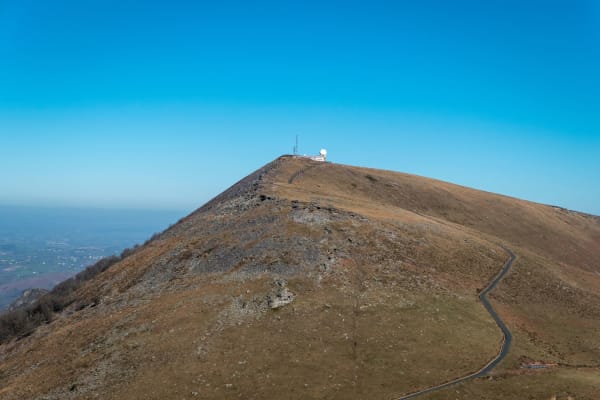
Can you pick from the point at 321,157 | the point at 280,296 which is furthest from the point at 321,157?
the point at 280,296

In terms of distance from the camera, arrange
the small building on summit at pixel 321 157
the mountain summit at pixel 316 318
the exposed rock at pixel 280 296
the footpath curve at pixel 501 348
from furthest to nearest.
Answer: the small building on summit at pixel 321 157 < the exposed rock at pixel 280 296 < the mountain summit at pixel 316 318 < the footpath curve at pixel 501 348

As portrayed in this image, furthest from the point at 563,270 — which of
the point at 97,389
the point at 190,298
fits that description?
the point at 97,389

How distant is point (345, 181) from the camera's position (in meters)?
137

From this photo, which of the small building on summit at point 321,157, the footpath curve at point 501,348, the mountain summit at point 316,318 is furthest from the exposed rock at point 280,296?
the small building on summit at point 321,157

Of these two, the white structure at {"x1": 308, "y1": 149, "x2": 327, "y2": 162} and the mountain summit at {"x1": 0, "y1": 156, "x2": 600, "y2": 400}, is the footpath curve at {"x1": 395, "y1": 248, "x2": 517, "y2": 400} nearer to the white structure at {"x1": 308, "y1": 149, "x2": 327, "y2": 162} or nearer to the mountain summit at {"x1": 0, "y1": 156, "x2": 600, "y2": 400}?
the mountain summit at {"x1": 0, "y1": 156, "x2": 600, "y2": 400}

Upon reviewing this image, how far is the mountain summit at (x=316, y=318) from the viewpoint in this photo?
45.0 meters

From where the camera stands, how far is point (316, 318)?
5556cm

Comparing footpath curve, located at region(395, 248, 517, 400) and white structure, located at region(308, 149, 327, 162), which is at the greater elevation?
white structure, located at region(308, 149, 327, 162)

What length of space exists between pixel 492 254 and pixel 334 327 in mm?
47603

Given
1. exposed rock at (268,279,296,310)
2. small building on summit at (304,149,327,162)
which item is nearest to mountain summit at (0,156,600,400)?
exposed rock at (268,279,296,310)

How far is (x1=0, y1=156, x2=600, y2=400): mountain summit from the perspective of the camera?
45031mm

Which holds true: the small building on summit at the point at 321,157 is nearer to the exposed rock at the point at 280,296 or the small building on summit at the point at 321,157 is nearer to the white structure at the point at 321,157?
the white structure at the point at 321,157

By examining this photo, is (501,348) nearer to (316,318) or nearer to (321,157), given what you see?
(316,318)

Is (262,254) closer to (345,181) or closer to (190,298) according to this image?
(190,298)
